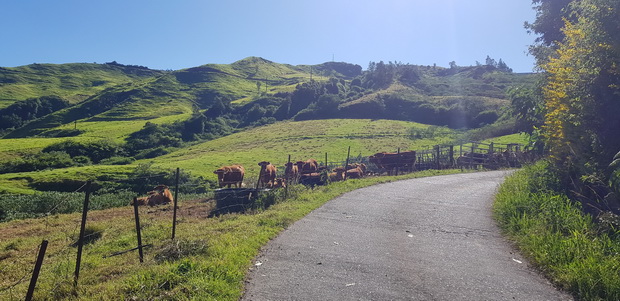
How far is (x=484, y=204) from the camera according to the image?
1327cm

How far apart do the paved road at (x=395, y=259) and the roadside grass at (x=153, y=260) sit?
44 cm

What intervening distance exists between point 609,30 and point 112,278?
11467 millimetres

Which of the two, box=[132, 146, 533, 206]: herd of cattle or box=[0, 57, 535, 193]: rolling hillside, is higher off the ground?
box=[0, 57, 535, 193]: rolling hillside

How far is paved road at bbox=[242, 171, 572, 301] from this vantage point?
603cm

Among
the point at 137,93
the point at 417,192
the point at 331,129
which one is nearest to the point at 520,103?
the point at 417,192

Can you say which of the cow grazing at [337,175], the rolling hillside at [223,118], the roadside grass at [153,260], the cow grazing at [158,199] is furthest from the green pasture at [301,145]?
the roadside grass at [153,260]

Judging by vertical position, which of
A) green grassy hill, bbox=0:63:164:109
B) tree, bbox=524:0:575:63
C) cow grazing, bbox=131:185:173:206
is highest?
green grassy hill, bbox=0:63:164:109

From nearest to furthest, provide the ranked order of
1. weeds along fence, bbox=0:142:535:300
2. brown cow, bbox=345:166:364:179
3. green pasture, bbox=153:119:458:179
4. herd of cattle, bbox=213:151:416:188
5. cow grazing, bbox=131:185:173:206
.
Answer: weeds along fence, bbox=0:142:535:300, cow grazing, bbox=131:185:173:206, herd of cattle, bbox=213:151:416:188, brown cow, bbox=345:166:364:179, green pasture, bbox=153:119:458:179

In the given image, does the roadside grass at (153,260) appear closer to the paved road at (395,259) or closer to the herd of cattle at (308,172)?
the paved road at (395,259)

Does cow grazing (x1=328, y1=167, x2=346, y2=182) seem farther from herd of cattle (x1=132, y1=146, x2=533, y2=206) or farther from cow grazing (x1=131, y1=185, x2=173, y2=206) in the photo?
cow grazing (x1=131, y1=185, x2=173, y2=206)

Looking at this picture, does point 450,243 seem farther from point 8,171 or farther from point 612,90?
point 8,171

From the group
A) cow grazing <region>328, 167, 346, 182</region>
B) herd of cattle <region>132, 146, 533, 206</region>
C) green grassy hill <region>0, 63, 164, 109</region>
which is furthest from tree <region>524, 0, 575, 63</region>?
green grassy hill <region>0, 63, 164, 109</region>

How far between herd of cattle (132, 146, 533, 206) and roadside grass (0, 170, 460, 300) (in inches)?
335

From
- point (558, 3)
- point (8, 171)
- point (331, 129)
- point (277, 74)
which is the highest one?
point (277, 74)
